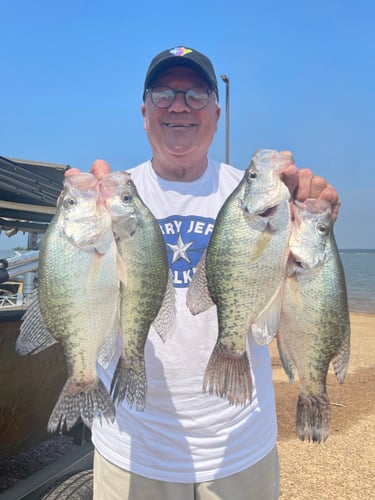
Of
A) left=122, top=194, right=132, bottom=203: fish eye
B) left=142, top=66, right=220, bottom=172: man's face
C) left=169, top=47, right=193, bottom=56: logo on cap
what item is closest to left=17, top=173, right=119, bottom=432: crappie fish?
left=122, top=194, right=132, bottom=203: fish eye

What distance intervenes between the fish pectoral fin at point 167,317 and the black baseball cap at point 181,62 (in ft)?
4.19

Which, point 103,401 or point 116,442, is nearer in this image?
point 103,401

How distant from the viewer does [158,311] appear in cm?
213

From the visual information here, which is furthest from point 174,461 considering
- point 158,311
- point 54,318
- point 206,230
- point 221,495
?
point 206,230

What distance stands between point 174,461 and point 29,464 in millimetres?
2692

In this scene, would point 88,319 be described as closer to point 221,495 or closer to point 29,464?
point 221,495

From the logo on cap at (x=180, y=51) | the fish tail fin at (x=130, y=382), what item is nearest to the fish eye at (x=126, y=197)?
the fish tail fin at (x=130, y=382)

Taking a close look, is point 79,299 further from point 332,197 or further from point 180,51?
point 180,51

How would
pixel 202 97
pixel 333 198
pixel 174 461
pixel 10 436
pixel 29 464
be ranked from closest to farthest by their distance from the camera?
pixel 333 198, pixel 174 461, pixel 202 97, pixel 10 436, pixel 29 464

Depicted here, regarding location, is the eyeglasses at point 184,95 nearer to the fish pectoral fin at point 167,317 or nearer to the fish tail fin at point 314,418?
the fish pectoral fin at point 167,317

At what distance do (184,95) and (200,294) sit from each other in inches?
48.4

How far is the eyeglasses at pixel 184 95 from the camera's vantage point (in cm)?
266

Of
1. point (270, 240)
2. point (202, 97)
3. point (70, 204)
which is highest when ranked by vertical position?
point (202, 97)

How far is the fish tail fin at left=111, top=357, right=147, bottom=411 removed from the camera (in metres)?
2.04
